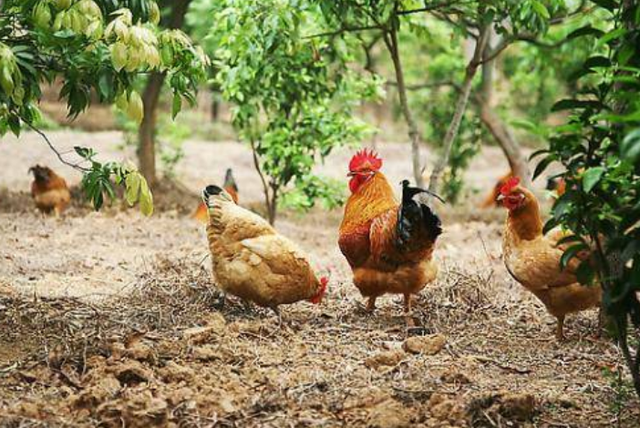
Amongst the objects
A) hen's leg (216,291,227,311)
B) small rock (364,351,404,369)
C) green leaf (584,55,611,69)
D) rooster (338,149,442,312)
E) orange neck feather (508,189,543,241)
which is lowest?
hen's leg (216,291,227,311)

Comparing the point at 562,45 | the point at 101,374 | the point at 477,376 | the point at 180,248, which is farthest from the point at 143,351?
the point at 562,45

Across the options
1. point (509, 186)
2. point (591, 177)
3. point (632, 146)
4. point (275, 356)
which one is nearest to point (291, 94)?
point (509, 186)

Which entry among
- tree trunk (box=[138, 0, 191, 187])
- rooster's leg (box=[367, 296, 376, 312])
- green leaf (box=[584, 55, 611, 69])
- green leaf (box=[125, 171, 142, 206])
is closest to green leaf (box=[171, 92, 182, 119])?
green leaf (box=[125, 171, 142, 206])

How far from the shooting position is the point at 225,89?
8734mm

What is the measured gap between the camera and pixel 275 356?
15.7 feet

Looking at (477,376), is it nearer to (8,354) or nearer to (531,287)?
(531,287)

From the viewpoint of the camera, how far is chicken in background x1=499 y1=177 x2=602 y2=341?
5227 mm

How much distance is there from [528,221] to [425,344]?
1.20 m

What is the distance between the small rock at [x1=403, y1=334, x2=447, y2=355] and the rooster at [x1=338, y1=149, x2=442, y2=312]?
2.79 feet

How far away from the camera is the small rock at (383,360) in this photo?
4.64 metres

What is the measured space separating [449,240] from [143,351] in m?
6.81

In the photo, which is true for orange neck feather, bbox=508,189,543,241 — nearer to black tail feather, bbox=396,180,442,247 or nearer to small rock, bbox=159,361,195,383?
black tail feather, bbox=396,180,442,247

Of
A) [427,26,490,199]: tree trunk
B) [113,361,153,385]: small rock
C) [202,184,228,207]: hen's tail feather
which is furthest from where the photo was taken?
[427,26,490,199]: tree trunk

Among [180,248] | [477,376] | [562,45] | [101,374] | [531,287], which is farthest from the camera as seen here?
[562,45]
